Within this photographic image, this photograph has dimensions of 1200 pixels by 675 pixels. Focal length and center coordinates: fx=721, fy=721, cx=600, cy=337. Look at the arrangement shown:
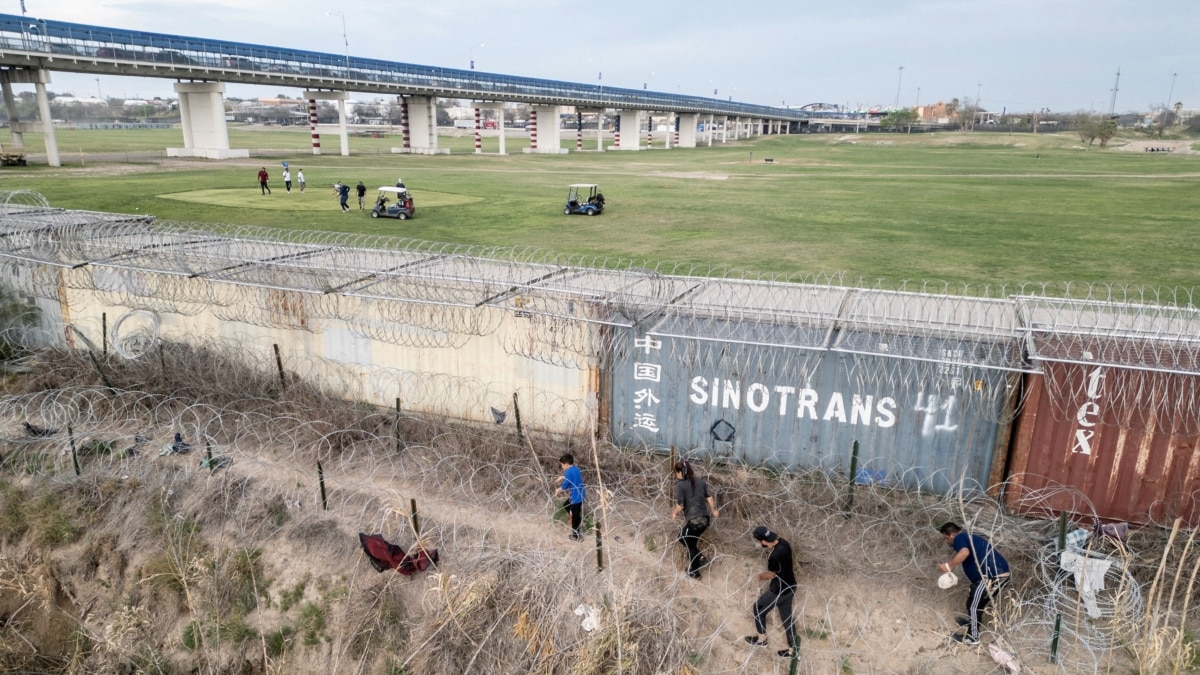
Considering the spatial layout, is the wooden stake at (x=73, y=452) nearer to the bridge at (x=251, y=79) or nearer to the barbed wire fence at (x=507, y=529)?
the barbed wire fence at (x=507, y=529)

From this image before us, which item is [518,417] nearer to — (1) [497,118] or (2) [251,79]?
(2) [251,79]

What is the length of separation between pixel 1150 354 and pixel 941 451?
2.47m

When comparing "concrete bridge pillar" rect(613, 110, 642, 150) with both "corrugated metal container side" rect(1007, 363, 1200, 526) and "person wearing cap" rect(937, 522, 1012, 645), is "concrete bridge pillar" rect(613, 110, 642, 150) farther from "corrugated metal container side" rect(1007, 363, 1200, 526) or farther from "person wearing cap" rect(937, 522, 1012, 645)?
"person wearing cap" rect(937, 522, 1012, 645)

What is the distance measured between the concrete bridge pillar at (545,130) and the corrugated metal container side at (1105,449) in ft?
192

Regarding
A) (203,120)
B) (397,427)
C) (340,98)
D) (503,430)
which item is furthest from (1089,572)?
(340,98)

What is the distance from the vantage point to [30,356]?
45.4ft

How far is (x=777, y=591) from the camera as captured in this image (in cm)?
711

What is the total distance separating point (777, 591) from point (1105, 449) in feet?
14.2

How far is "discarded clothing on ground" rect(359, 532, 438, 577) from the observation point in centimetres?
815

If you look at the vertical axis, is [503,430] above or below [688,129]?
below

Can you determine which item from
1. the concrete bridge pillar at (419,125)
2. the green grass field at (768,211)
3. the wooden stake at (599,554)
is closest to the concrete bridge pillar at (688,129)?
the concrete bridge pillar at (419,125)

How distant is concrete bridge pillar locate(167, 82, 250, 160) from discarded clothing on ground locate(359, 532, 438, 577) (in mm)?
41908

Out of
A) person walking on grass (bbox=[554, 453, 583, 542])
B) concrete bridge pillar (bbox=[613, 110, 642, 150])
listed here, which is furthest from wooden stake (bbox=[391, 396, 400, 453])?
concrete bridge pillar (bbox=[613, 110, 642, 150])

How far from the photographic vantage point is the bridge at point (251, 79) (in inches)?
1395
